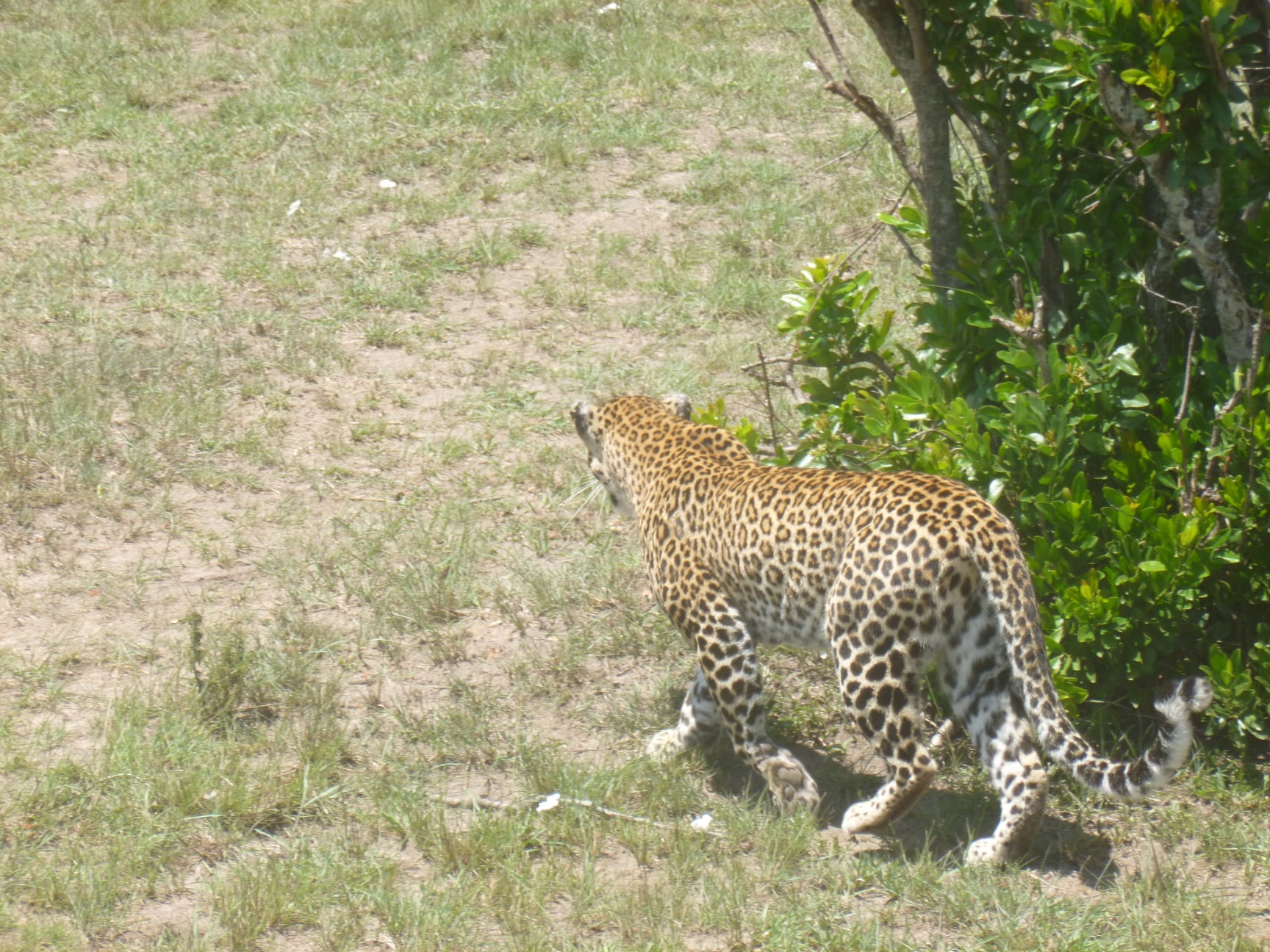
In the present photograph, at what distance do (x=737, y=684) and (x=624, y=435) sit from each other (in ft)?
4.92

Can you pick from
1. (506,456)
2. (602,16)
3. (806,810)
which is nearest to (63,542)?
(506,456)

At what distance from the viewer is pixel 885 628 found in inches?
202

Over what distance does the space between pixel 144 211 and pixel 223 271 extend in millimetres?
1175

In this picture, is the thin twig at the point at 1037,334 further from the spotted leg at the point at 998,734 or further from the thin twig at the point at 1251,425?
the spotted leg at the point at 998,734

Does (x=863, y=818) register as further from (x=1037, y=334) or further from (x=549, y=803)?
(x=1037, y=334)

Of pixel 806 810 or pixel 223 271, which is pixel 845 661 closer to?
pixel 806 810

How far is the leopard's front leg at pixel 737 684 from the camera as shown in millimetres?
5719

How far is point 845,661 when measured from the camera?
5.28 meters

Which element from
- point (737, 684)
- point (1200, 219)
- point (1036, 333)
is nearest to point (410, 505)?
point (737, 684)

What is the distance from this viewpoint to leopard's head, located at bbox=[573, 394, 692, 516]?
6.66 m

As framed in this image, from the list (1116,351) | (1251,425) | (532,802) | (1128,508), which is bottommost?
(532,802)

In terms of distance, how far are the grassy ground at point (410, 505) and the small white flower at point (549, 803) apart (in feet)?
0.18

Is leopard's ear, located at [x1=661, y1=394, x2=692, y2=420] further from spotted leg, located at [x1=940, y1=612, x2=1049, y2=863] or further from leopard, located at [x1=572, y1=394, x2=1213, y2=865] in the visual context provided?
spotted leg, located at [x1=940, y1=612, x2=1049, y2=863]

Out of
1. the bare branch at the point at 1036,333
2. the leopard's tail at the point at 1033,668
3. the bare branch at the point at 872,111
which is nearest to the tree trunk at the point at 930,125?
the bare branch at the point at 872,111
